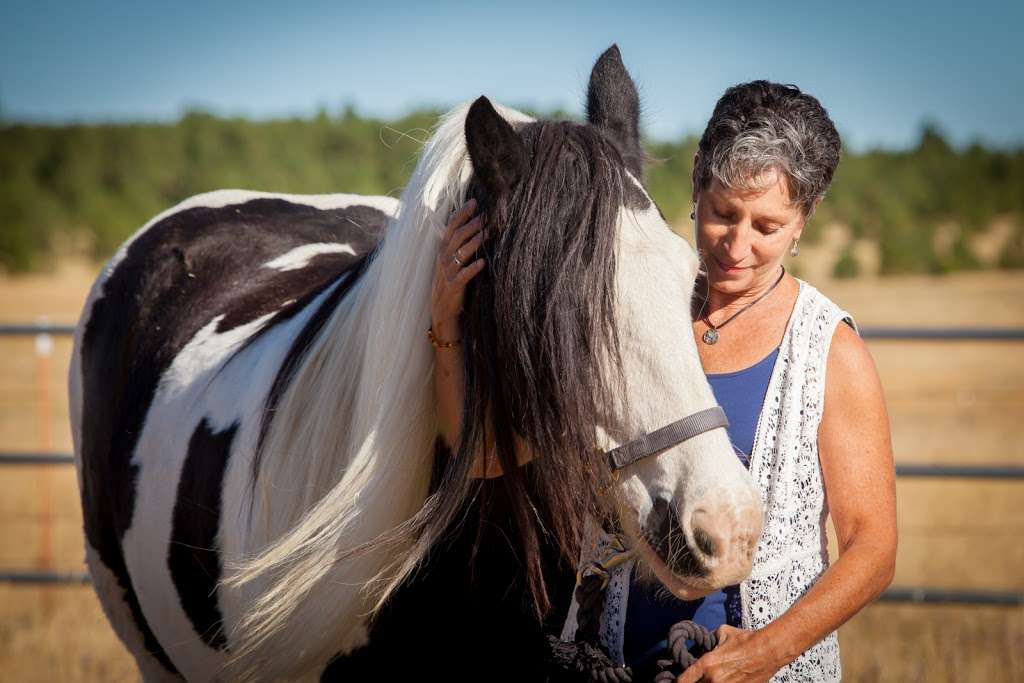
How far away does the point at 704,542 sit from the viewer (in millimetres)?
1420

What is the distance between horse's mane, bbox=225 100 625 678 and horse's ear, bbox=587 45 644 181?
0.19 meters

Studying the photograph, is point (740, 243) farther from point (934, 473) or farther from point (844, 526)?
point (934, 473)

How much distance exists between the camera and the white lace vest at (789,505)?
1765mm

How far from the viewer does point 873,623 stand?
480 centimetres

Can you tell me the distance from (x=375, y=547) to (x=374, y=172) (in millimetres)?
29428

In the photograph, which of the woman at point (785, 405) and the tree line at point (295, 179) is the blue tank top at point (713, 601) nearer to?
the woman at point (785, 405)

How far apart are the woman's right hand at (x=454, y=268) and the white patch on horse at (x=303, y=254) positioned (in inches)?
60.8

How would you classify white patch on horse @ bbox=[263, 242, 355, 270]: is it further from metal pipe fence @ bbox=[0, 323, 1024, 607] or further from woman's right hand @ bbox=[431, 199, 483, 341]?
metal pipe fence @ bbox=[0, 323, 1024, 607]

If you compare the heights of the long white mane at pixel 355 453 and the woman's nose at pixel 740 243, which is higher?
the woman's nose at pixel 740 243

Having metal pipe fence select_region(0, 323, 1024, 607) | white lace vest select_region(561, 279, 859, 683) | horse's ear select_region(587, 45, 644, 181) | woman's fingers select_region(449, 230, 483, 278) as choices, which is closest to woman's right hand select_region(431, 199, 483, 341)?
woman's fingers select_region(449, 230, 483, 278)

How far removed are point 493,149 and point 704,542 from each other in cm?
73

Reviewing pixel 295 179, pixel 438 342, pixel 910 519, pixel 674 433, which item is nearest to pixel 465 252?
pixel 438 342

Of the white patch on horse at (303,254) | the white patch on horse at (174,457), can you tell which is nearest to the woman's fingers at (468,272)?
the white patch on horse at (174,457)

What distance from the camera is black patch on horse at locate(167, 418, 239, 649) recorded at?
2.26 metres
